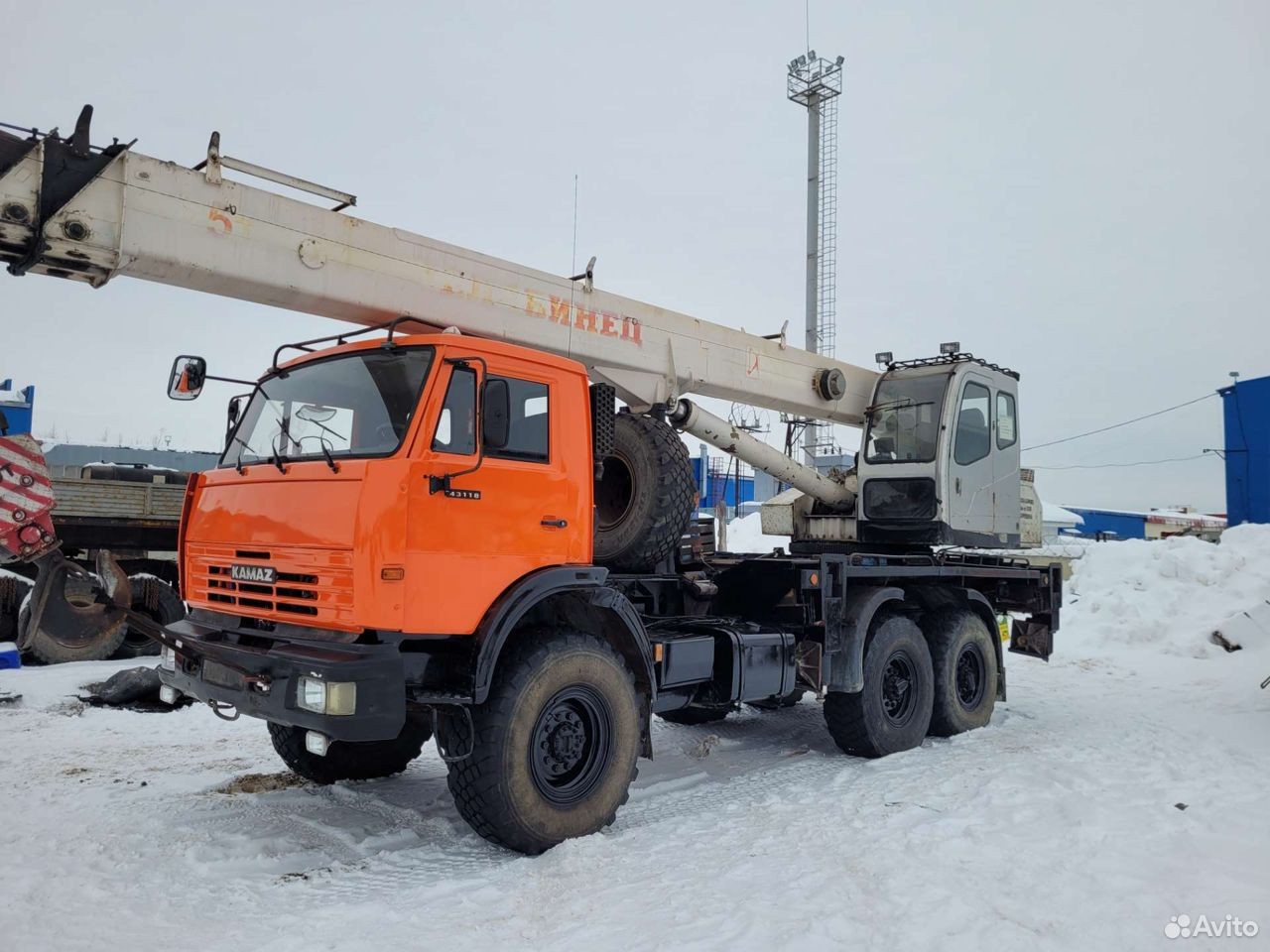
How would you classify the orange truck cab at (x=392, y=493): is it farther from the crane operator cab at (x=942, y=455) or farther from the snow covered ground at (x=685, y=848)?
the crane operator cab at (x=942, y=455)

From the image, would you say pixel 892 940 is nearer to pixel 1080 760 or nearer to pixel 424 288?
pixel 1080 760

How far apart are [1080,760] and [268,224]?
6662 mm

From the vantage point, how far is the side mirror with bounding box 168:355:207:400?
5.49 m

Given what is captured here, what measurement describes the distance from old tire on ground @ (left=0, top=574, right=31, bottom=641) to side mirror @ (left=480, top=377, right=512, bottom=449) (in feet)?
29.1

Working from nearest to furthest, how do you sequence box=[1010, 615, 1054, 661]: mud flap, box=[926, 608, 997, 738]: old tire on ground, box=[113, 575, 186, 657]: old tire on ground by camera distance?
box=[926, 608, 997, 738]: old tire on ground, box=[1010, 615, 1054, 661]: mud flap, box=[113, 575, 186, 657]: old tire on ground

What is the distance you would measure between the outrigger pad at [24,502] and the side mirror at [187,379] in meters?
1.39

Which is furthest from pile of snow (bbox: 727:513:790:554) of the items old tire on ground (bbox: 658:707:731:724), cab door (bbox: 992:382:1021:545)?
old tire on ground (bbox: 658:707:731:724)

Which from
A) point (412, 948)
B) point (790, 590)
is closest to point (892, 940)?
point (412, 948)

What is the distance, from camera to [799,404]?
8688 millimetres

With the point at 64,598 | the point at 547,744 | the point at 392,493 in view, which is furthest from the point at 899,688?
the point at 64,598

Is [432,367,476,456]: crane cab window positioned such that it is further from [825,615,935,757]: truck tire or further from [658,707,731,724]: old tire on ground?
[658,707,731,724]: old tire on ground

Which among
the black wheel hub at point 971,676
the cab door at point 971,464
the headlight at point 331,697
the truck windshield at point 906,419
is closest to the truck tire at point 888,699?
the black wheel hub at point 971,676

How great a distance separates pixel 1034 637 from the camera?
9.79 meters

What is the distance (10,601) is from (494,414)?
9.12m
